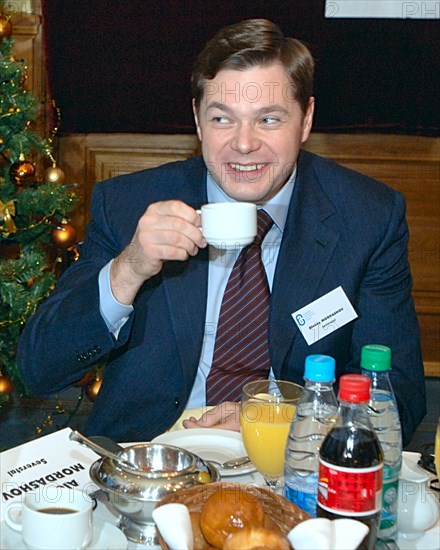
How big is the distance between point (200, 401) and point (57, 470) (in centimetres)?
66

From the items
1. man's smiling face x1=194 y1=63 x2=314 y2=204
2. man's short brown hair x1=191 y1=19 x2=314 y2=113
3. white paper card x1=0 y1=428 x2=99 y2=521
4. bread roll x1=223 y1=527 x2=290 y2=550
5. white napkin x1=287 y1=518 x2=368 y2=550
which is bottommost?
white paper card x1=0 y1=428 x2=99 y2=521

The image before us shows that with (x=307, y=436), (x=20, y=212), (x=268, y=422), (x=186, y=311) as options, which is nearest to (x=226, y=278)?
(x=186, y=311)

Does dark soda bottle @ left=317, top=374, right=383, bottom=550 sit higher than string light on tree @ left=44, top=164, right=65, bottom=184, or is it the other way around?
dark soda bottle @ left=317, top=374, right=383, bottom=550

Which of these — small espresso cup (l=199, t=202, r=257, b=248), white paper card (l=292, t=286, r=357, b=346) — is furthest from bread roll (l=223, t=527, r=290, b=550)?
white paper card (l=292, t=286, r=357, b=346)

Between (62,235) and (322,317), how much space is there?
190cm

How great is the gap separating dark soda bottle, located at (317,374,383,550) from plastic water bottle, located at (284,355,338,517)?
0.45ft

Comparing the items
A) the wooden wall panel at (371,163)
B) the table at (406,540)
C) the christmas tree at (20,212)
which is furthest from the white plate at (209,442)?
the wooden wall panel at (371,163)

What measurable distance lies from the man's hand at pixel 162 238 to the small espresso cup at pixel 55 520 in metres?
0.63

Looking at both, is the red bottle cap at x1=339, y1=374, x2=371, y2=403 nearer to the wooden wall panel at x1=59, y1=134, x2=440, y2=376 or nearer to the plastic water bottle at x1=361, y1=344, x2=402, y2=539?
the plastic water bottle at x1=361, y1=344, x2=402, y2=539

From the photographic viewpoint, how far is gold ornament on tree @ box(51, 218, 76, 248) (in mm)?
3730

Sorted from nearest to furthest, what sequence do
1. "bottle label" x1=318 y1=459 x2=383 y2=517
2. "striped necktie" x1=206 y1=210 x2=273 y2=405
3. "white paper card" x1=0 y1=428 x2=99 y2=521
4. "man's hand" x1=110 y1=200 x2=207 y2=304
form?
"bottle label" x1=318 y1=459 x2=383 y2=517 < "white paper card" x1=0 y1=428 x2=99 y2=521 < "man's hand" x1=110 y1=200 x2=207 y2=304 < "striped necktie" x1=206 y1=210 x2=273 y2=405

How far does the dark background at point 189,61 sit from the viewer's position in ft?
13.8

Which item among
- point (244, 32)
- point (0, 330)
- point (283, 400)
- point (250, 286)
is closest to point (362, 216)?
point (250, 286)

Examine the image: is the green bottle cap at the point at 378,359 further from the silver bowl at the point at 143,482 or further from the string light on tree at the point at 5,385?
the string light on tree at the point at 5,385
